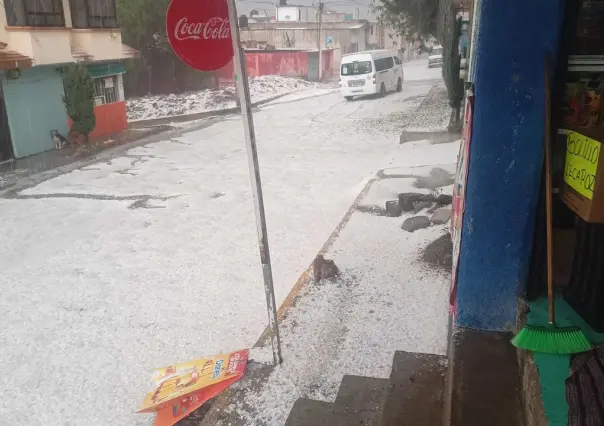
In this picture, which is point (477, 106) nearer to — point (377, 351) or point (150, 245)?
point (377, 351)

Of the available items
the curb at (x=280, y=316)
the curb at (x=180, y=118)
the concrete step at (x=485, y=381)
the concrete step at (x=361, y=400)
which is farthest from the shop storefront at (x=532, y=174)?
the curb at (x=180, y=118)

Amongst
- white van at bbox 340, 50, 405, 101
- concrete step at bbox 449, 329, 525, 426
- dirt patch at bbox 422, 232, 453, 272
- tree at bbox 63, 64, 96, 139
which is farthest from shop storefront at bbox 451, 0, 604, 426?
white van at bbox 340, 50, 405, 101

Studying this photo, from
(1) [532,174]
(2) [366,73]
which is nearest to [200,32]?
(1) [532,174]

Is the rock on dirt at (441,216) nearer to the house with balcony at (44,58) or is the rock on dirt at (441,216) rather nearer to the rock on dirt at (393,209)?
the rock on dirt at (393,209)

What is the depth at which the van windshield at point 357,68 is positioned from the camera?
72.3 ft

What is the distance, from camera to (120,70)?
17547 mm

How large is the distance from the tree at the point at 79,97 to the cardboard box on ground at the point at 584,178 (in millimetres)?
14547

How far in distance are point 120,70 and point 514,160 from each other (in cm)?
1712

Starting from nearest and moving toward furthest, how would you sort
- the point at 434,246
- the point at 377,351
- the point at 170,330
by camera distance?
the point at 377,351 → the point at 170,330 → the point at 434,246

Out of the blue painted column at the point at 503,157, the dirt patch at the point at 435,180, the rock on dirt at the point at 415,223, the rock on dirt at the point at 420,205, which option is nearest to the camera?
the blue painted column at the point at 503,157

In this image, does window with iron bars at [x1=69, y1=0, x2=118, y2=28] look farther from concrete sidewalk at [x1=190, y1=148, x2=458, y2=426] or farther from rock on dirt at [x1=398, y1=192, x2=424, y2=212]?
concrete sidewalk at [x1=190, y1=148, x2=458, y2=426]

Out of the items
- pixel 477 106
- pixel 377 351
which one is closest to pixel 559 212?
pixel 477 106

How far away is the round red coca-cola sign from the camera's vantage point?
10.0 ft

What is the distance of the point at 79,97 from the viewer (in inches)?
579
